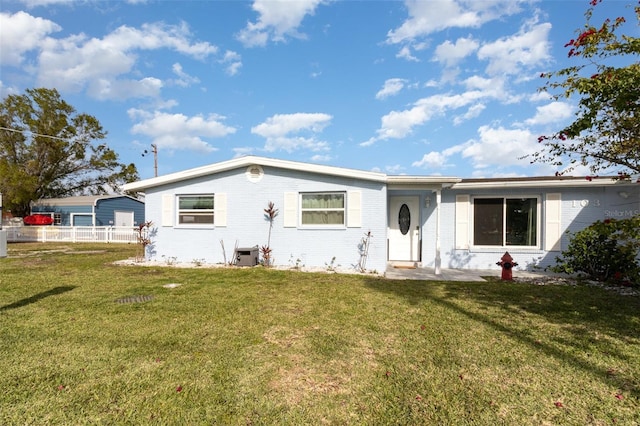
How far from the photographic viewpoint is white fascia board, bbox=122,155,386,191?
8.75 meters

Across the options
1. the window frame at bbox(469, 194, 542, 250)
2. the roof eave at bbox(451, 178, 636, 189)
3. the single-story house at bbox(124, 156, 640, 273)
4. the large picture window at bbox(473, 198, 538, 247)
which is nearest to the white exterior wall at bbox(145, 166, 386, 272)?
the single-story house at bbox(124, 156, 640, 273)

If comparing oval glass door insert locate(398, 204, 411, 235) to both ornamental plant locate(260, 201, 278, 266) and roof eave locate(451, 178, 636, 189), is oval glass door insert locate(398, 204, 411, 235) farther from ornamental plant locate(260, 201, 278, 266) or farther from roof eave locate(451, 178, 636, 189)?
ornamental plant locate(260, 201, 278, 266)

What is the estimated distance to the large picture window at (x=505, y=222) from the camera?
8.83 metres

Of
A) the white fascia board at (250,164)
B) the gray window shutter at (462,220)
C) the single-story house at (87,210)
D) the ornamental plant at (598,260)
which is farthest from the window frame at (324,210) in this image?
the single-story house at (87,210)

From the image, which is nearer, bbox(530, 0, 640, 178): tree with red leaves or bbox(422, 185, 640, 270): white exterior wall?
bbox(530, 0, 640, 178): tree with red leaves

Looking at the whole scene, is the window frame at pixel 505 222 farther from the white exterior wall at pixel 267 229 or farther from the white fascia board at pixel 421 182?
the white exterior wall at pixel 267 229

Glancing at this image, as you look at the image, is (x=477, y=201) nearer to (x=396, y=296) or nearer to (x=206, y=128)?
(x=396, y=296)

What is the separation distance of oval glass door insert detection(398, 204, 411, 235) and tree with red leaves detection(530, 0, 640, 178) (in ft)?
13.0

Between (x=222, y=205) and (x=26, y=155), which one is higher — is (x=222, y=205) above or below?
below

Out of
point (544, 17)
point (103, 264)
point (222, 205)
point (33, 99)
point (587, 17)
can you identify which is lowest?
point (103, 264)

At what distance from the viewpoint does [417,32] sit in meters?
10.2

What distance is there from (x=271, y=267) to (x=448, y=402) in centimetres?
726

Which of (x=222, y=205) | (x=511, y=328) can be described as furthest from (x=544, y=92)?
(x=222, y=205)

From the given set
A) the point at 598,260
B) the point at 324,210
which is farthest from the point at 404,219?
the point at 598,260
